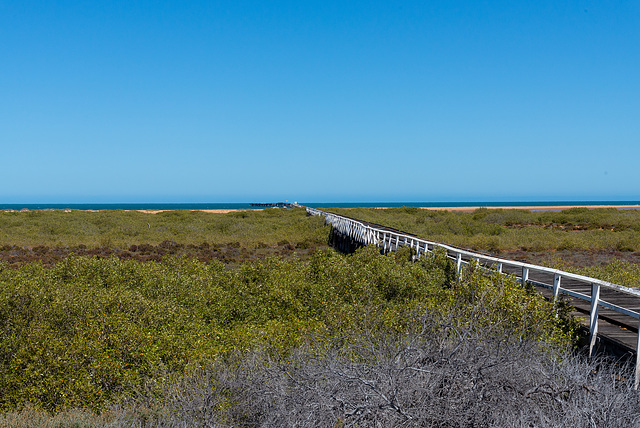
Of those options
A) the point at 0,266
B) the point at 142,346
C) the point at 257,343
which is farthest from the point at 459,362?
the point at 0,266

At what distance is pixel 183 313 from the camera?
9.87 metres

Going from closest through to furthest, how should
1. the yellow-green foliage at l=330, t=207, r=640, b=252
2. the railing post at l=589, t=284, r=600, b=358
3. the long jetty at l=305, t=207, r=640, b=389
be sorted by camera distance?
the long jetty at l=305, t=207, r=640, b=389, the railing post at l=589, t=284, r=600, b=358, the yellow-green foliage at l=330, t=207, r=640, b=252

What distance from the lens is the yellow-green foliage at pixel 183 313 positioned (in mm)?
6914

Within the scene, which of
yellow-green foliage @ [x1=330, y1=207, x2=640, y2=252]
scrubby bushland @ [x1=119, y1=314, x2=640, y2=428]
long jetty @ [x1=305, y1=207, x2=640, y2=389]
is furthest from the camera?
yellow-green foliage @ [x1=330, y1=207, x2=640, y2=252]

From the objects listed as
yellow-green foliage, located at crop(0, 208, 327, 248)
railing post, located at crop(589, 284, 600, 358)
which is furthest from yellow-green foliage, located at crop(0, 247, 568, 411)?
yellow-green foliage, located at crop(0, 208, 327, 248)

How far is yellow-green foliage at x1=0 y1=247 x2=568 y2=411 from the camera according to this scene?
272 inches

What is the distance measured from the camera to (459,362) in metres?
5.00

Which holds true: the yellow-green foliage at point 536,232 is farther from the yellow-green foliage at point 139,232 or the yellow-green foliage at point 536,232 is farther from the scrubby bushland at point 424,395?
the scrubby bushland at point 424,395

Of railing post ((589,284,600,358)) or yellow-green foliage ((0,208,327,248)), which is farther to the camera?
yellow-green foliage ((0,208,327,248))

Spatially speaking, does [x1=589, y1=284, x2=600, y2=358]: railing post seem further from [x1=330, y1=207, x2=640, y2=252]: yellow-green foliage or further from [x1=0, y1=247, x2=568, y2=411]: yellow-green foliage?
[x1=330, y1=207, x2=640, y2=252]: yellow-green foliage

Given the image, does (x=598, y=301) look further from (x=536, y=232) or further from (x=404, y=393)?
(x=536, y=232)

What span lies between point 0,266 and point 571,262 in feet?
80.7

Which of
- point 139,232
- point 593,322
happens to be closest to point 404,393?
point 593,322

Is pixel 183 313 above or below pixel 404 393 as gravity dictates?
below
